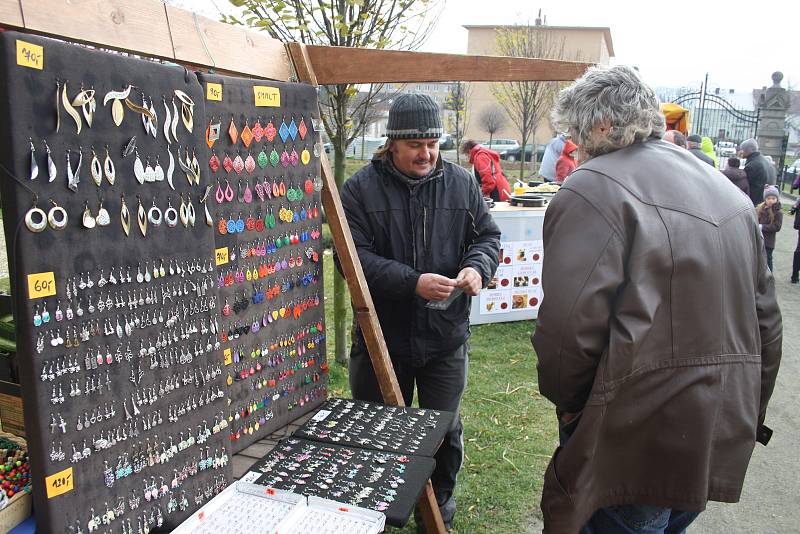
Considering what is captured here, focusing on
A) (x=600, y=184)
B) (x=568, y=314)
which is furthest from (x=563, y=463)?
(x=600, y=184)

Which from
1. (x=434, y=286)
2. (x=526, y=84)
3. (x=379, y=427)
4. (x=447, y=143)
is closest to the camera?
(x=379, y=427)

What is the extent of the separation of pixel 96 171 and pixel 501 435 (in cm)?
331

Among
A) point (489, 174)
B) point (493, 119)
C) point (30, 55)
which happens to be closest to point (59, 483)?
point (30, 55)

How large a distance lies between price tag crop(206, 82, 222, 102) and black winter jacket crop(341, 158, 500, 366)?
93 cm

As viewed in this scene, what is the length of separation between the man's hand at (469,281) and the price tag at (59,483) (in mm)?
1587

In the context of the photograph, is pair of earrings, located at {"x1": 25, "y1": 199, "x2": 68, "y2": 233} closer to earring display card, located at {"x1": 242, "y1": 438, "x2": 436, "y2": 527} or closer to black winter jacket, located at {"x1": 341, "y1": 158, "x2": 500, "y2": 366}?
earring display card, located at {"x1": 242, "y1": 438, "x2": 436, "y2": 527}

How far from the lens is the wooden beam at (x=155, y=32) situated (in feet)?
4.42

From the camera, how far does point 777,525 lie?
10.7 feet

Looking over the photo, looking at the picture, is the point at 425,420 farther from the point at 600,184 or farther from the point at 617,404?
the point at 600,184

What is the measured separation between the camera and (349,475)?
1.91m

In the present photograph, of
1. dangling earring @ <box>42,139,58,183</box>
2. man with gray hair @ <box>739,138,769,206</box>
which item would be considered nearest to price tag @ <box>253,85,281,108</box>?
dangling earring @ <box>42,139,58,183</box>

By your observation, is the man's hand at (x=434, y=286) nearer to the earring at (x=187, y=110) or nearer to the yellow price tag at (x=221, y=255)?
the yellow price tag at (x=221, y=255)

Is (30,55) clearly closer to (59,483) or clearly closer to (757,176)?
(59,483)

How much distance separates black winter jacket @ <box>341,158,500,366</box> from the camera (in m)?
2.70
